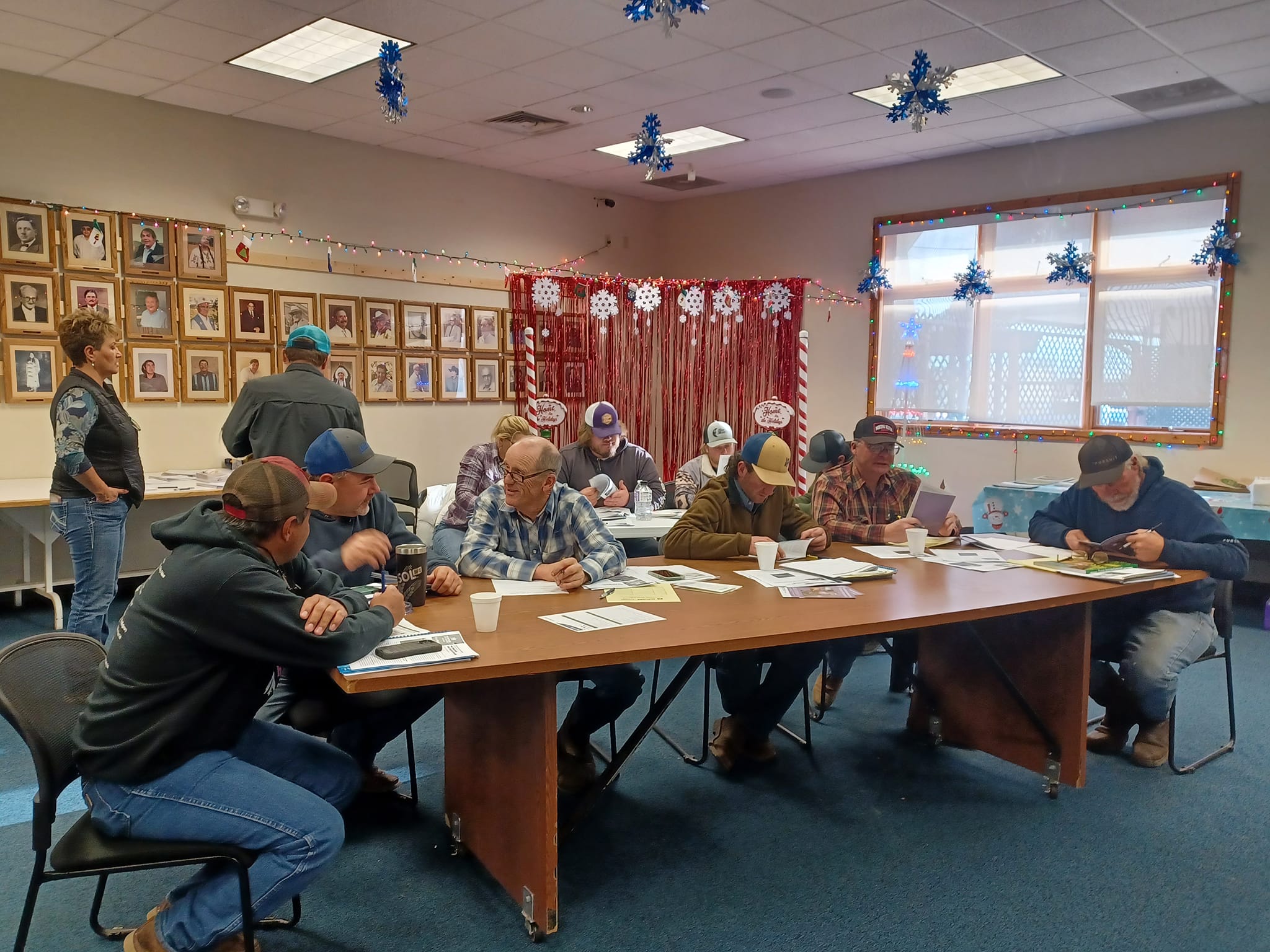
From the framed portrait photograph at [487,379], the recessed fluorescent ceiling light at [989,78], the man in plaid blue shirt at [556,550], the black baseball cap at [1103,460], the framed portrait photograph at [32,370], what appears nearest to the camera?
the man in plaid blue shirt at [556,550]

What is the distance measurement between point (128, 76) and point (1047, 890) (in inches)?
239

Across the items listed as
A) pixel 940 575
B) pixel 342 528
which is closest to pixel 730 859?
pixel 940 575

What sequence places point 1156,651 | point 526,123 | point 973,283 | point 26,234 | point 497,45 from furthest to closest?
point 973,283
point 526,123
point 26,234
point 497,45
point 1156,651

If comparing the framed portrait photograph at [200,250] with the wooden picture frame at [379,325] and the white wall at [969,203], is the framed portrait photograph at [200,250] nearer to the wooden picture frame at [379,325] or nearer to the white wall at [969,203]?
the wooden picture frame at [379,325]

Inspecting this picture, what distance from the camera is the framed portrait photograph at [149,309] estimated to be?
19.1 ft

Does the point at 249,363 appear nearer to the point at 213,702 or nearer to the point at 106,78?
the point at 106,78

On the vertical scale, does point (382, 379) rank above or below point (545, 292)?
below

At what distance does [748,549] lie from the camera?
336cm

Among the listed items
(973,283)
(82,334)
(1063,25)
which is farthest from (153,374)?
(973,283)

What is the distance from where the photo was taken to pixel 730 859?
2652 millimetres

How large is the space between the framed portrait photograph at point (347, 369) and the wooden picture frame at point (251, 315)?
0.50 meters

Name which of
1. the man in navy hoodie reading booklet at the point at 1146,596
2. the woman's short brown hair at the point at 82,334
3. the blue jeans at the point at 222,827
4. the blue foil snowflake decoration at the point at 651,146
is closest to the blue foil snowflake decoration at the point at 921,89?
the blue foil snowflake decoration at the point at 651,146

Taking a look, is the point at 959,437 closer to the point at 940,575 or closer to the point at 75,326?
the point at 940,575

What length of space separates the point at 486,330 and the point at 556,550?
16.3ft
